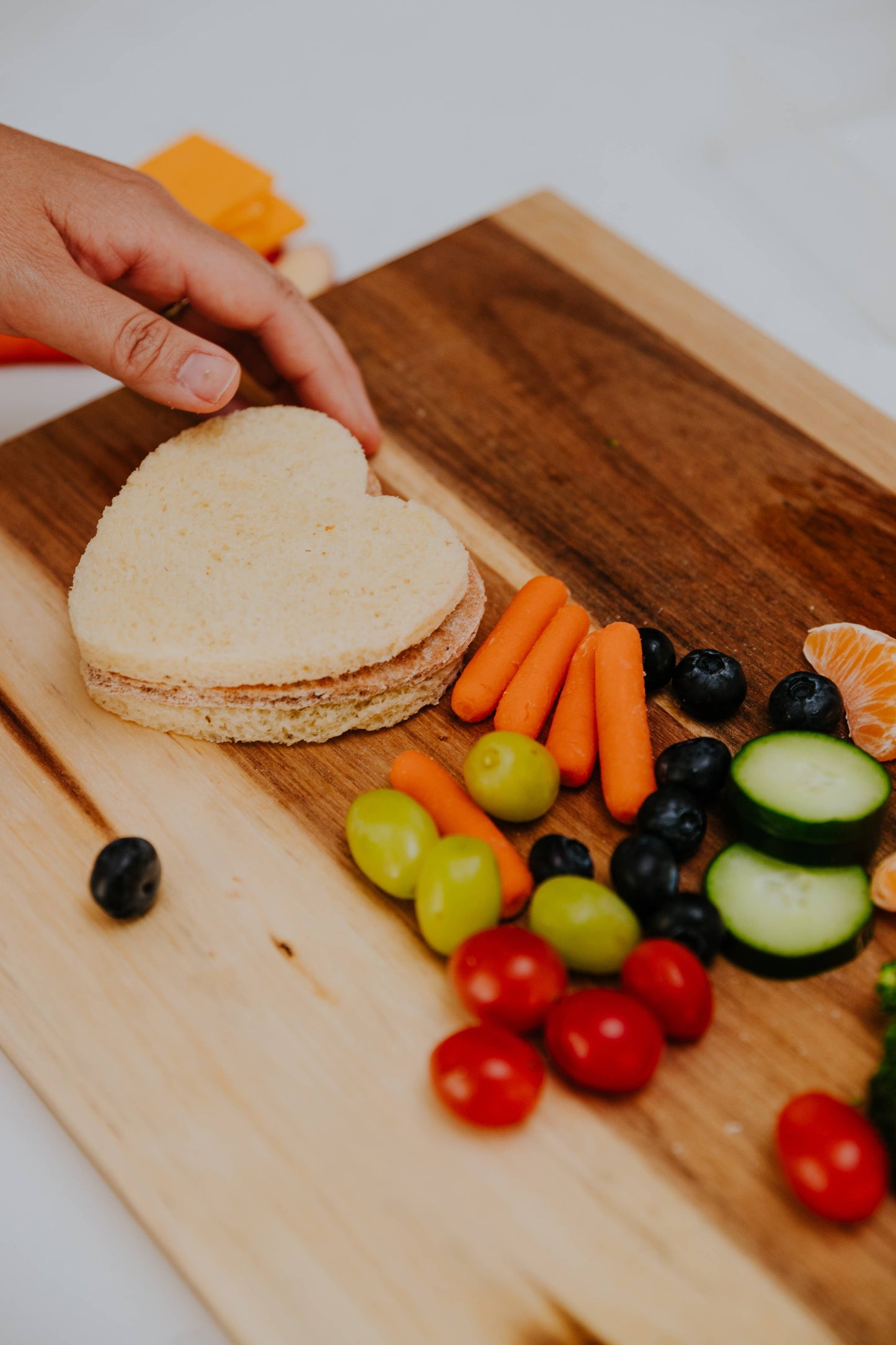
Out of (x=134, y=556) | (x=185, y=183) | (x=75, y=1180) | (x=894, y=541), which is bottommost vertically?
(x=75, y=1180)

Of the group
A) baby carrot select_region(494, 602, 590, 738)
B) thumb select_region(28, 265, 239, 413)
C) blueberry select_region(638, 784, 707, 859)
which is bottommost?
blueberry select_region(638, 784, 707, 859)

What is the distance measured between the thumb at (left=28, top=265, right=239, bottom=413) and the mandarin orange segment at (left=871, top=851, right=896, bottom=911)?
2.15 m

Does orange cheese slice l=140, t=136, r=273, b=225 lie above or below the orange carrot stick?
above

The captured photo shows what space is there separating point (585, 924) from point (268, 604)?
1175 mm

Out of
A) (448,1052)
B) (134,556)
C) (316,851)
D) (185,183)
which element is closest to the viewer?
(448,1052)

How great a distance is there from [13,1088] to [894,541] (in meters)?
2.96

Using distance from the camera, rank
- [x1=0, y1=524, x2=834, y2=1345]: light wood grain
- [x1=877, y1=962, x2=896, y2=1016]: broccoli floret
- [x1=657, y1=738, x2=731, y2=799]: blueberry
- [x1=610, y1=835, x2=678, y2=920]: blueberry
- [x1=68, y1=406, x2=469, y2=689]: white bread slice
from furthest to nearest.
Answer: [x1=68, y1=406, x2=469, y2=689]: white bread slice, [x1=657, y1=738, x2=731, y2=799]: blueberry, [x1=610, y1=835, x2=678, y2=920]: blueberry, [x1=877, y1=962, x2=896, y2=1016]: broccoli floret, [x1=0, y1=524, x2=834, y2=1345]: light wood grain

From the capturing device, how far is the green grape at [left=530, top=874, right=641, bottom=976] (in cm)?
239

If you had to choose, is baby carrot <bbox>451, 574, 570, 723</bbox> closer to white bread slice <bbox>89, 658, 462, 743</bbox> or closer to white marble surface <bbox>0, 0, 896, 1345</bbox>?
white bread slice <bbox>89, 658, 462, 743</bbox>

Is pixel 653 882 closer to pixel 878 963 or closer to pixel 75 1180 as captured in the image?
pixel 878 963

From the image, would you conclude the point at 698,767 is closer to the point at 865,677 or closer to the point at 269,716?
the point at 865,677

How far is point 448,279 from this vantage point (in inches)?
171

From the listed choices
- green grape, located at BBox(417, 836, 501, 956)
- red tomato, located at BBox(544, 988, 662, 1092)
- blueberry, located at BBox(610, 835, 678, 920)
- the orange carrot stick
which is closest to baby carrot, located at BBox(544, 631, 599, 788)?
the orange carrot stick

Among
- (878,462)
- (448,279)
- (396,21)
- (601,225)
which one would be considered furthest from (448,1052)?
(396,21)
